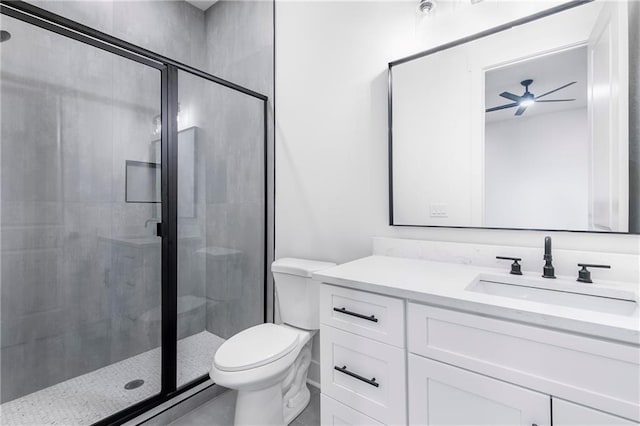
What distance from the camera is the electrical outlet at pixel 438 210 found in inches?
55.5

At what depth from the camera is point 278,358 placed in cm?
135

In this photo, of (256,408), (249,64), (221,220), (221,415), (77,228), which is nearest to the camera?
(256,408)

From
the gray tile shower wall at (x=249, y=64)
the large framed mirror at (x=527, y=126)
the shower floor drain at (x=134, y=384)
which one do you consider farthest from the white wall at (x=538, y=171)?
the shower floor drain at (x=134, y=384)

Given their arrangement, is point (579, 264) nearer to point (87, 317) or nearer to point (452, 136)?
point (452, 136)

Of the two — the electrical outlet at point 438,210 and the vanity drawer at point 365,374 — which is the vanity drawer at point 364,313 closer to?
the vanity drawer at point 365,374

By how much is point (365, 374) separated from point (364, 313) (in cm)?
22

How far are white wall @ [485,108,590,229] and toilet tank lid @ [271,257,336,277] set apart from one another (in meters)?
0.86

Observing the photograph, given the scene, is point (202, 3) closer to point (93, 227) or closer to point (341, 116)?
point (341, 116)

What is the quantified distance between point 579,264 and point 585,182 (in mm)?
305

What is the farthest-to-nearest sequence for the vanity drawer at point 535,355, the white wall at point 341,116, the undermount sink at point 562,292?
the white wall at point 341,116 < the undermount sink at point 562,292 < the vanity drawer at point 535,355

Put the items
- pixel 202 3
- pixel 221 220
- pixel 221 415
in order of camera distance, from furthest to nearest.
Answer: pixel 202 3 < pixel 221 220 < pixel 221 415

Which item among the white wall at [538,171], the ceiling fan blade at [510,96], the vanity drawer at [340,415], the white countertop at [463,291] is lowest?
the vanity drawer at [340,415]

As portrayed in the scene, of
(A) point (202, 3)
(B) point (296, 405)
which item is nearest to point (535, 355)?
(B) point (296, 405)

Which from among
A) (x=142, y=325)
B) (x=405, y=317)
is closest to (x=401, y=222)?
Result: (x=405, y=317)
